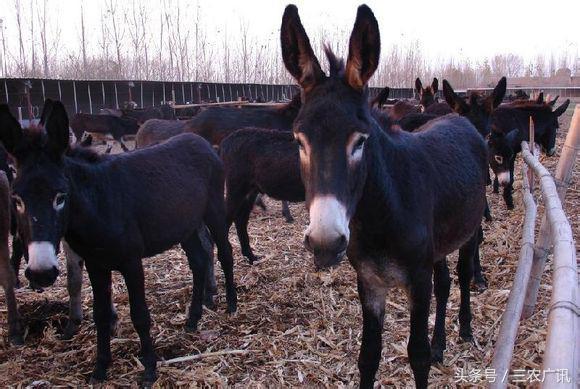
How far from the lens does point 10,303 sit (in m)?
3.99

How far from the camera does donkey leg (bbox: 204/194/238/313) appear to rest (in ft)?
15.0

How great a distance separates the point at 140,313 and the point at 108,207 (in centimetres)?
82

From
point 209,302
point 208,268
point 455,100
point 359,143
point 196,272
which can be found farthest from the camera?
point 455,100

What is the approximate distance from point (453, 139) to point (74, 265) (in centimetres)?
339

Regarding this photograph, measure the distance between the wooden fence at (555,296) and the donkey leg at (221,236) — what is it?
8.57 feet

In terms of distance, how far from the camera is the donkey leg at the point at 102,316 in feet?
11.3

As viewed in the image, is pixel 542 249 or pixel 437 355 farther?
pixel 542 249

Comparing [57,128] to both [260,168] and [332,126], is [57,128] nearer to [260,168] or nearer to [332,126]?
[332,126]

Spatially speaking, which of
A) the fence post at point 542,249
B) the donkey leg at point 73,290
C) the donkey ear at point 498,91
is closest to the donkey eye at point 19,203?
the donkey leg at point 73,290

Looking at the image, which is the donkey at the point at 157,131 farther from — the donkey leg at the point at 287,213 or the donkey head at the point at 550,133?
the donkey head at the point at 550,133

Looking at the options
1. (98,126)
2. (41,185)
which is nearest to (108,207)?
→ (41,185)

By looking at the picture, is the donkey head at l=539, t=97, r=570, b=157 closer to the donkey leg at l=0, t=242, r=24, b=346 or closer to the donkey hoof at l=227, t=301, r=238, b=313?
the donkey hoof at l=227, t=301, r=238, b=313

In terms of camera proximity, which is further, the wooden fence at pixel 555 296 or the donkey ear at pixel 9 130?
the donkey ear at pixel 9 130

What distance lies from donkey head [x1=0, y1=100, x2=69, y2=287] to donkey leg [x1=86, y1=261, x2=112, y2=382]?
560 mm
